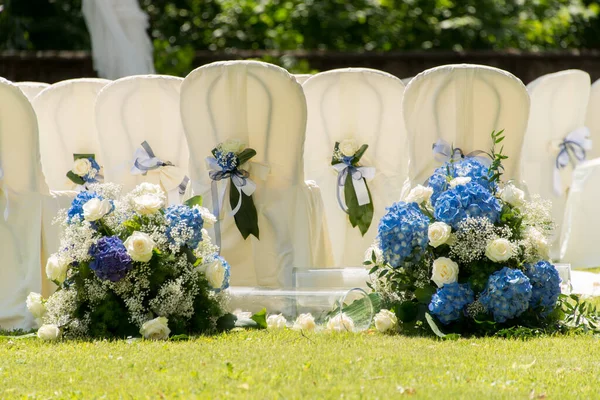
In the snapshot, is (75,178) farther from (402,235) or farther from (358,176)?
(402,235)

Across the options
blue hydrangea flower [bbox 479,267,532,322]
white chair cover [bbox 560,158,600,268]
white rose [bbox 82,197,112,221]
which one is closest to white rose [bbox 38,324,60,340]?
white rose [bbox 82,197,112,221]

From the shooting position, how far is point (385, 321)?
4855mm

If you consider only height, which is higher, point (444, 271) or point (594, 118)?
point (594, 118)

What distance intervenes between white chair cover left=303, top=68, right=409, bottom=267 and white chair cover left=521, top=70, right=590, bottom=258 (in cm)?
170

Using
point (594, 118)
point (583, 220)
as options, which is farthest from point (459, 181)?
point (594, 118)

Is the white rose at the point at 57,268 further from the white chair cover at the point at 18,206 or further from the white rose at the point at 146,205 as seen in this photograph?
the white chair cover at the point at 18,206

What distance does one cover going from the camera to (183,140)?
6848 millimetres

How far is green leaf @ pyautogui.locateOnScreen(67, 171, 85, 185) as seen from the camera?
7035mm

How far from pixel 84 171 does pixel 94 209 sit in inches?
85.0

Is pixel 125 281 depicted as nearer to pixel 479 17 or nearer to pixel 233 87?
pixel 233 87

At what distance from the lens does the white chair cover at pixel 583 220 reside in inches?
321

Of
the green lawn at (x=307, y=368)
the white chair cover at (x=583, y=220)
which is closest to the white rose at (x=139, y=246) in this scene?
the green lawn at (x=307, y=368)

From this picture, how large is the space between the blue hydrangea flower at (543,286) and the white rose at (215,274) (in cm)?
145

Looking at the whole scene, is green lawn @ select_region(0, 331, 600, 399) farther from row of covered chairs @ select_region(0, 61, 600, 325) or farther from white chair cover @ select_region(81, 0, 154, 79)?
white chair cover @ select_region(81, 0, 154, 79)
